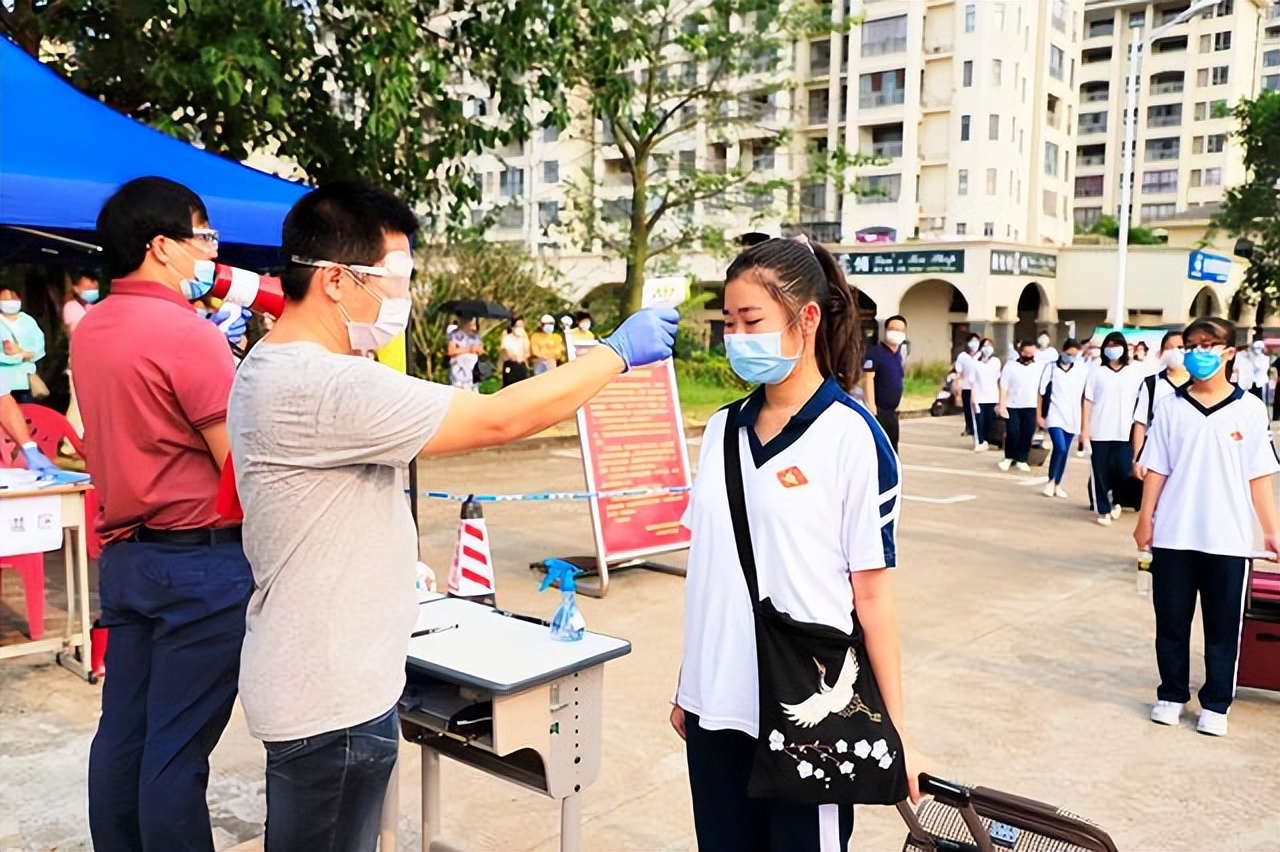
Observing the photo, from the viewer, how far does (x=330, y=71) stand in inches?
358

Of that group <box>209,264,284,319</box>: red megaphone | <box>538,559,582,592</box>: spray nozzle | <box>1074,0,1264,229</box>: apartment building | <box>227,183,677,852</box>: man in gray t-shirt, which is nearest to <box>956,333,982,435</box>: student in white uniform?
<box>538,559,582,592</box>: spray nozzle

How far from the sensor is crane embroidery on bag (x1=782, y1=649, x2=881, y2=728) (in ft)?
6.70

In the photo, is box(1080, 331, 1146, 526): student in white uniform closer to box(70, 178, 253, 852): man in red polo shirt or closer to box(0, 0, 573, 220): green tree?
box(0, 0, 573, 220): green tree

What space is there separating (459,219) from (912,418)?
1336 cm

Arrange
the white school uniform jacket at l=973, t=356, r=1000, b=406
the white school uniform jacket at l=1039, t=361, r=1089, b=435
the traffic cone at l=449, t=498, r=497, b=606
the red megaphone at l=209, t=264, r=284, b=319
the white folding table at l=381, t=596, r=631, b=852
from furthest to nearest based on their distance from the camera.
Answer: the white school uniform jacket at l=973, t=356, r=1000, b=406 < the white school uniform jacket at l=1039, t=361, r=1089, b=435 < the traffic cone at l=449, t=498, r=497, b=606 < the red megaphone at l=209, t=264, r=284, b=319 < the white folding table at l=381, t=596, r=631, b=852

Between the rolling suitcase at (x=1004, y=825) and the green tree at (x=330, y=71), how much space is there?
6817 millimetres

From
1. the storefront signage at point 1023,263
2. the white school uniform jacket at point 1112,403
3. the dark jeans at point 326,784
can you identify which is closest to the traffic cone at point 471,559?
the dark jeans at point 326,784

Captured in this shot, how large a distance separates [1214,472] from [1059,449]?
6543 mm

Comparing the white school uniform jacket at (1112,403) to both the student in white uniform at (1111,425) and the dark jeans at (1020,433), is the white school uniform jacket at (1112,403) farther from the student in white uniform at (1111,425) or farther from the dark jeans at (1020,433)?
the dark jeans at (1020,433)

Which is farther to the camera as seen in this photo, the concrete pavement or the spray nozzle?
the concrete pavement

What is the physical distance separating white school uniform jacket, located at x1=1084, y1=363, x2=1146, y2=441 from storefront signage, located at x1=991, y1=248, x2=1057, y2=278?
2959cm

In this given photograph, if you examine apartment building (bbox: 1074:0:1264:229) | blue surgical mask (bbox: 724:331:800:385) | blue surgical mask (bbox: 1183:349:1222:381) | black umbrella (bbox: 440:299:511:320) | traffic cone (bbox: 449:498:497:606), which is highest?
apartment building (bbox: 1074:0:1264:229)

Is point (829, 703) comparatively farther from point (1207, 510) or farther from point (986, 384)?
point (986, 384)

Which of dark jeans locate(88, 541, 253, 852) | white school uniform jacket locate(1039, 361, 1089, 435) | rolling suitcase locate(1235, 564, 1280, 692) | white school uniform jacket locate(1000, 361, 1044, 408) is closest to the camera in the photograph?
dark jeans locate(88, 541, 253, 852)
